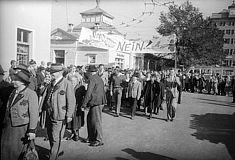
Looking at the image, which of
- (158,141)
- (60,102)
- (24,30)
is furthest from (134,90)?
(24,30)

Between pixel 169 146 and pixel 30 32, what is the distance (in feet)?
31.4

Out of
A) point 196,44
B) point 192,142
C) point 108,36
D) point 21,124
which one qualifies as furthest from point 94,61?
point 21,124

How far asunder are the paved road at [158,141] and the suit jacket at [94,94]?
3.16 ft

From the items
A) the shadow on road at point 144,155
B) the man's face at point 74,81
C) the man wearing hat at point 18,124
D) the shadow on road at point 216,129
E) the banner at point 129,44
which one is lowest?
the shadow on road at point 216,129

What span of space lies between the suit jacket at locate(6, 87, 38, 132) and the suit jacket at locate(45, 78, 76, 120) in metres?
0.67

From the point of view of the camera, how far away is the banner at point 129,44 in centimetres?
1426

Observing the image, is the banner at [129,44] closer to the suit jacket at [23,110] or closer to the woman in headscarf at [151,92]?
the woman in headscarf at [151,92]

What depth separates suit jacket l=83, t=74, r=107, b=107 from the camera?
5551 millimetres

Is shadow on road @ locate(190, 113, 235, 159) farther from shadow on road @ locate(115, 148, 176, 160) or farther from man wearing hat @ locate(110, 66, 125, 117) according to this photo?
→ man wearing hat @ locate(110, 66, 125, 117)

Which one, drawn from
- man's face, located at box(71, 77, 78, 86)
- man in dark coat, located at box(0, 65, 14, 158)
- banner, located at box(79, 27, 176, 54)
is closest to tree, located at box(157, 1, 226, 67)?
banner, located at box(79, 27, 176, 54)

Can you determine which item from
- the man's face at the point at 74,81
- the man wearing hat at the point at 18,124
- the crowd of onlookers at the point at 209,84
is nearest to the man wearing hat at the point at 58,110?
the man wearing hat at the point at 18,124

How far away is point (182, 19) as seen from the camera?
3441 centimetres

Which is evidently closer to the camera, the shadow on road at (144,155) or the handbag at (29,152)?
the handbag at (29,152)

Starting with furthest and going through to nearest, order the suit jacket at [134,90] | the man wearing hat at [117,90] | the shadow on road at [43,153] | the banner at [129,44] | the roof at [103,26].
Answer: the roof at [103,26] < the banner at [129,44] < the man wearing hat at [117,90] < the suit jacket at [134,90] < the shadow on road at [43,153]
